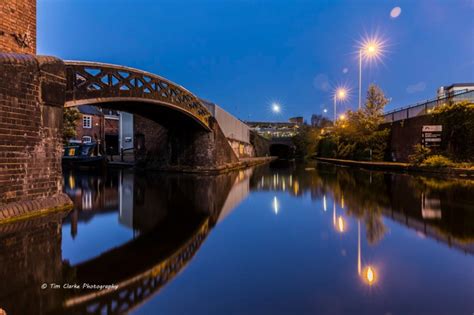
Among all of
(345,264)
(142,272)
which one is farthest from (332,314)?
(142,272)

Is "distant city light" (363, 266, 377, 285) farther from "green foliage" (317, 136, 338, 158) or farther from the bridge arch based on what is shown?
"green foliage" (317, 136, 338, 158)

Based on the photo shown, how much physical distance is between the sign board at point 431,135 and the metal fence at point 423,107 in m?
2.46

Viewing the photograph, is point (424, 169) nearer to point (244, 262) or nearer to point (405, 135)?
point (405, 135)

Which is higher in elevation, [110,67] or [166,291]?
[110,67]

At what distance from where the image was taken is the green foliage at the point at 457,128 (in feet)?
70.6

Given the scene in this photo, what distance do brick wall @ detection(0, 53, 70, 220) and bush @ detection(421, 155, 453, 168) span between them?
22947 mm

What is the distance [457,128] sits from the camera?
73.2 ft

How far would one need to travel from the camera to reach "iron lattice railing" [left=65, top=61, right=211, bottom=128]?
34.7 ft

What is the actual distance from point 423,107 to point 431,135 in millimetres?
5166

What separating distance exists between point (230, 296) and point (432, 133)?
82.6 ft

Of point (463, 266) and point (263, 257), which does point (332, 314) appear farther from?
point (463, 266)

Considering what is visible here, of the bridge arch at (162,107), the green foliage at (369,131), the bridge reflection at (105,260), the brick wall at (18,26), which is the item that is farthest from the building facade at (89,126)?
the bridge reflection at (105,260)

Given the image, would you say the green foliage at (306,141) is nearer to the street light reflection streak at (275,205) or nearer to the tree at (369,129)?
the tree at (369,129)

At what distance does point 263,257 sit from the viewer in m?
5.39
